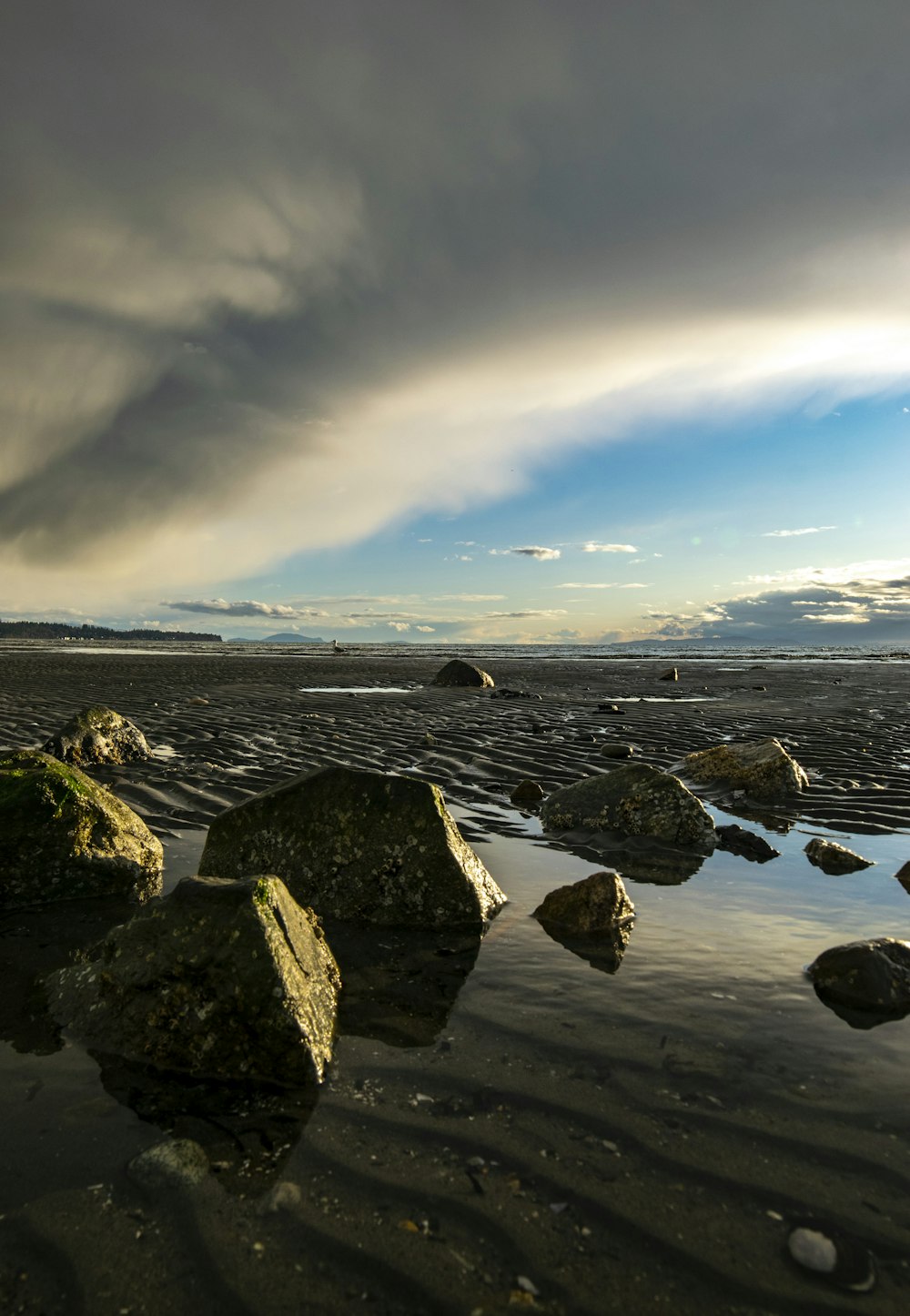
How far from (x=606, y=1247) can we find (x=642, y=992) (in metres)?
1.91

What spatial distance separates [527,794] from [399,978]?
486 cm

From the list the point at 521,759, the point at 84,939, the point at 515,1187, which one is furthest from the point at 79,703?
the point at 515,1187

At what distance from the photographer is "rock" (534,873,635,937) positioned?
17.0 feet

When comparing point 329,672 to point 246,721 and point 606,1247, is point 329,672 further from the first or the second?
point 606,1247

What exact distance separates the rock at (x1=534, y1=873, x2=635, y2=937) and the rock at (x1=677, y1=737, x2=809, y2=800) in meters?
4.92

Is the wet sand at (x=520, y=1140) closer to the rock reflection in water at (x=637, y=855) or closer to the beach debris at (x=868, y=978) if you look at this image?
the beach debris at (x=868, y=978)

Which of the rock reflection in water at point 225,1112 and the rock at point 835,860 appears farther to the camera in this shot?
the rock at point 835,860

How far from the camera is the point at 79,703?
19406 mm

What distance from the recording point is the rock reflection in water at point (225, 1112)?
2828 mm

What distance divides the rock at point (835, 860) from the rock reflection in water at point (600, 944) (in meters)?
2.53

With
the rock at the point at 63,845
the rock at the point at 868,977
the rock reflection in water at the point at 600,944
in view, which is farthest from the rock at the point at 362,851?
the rock at the point at 868,977

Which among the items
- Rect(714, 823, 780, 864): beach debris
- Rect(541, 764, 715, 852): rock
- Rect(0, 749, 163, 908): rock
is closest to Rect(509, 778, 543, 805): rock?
Rect(541, 764, 715, 852): rock

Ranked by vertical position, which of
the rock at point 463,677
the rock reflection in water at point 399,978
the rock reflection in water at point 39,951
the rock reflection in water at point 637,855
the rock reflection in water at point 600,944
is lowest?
the rock reflection in water at point 637,855

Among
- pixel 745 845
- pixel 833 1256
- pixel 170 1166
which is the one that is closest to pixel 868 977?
pixel 833 1256
